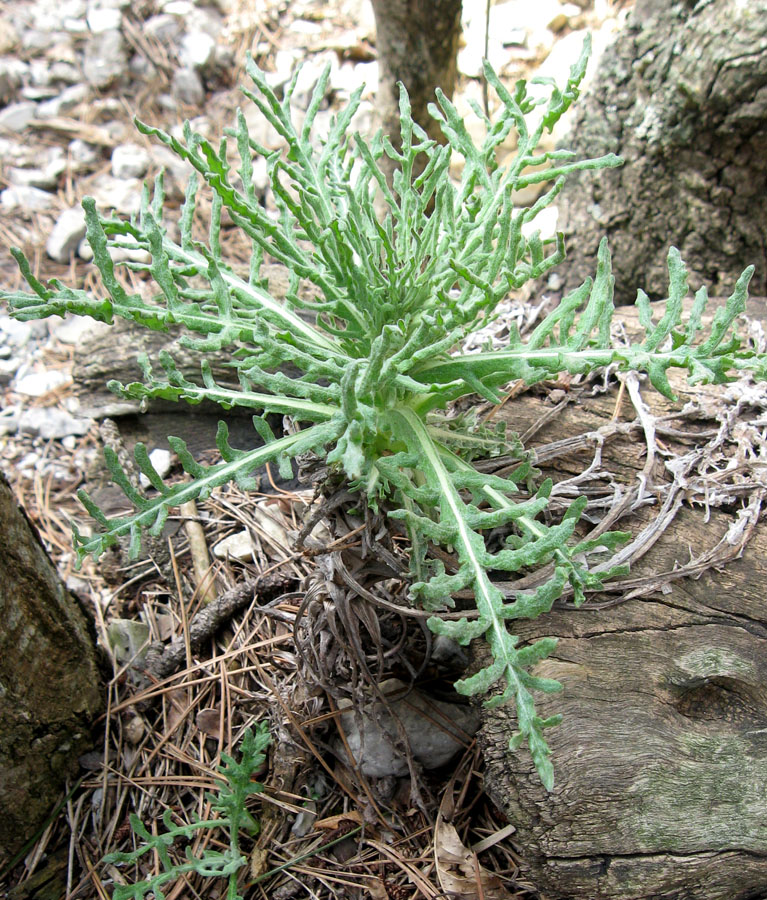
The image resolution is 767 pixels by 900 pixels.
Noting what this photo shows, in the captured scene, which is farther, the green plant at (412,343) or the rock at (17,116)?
the rock at (17,116)

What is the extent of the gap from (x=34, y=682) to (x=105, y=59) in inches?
151

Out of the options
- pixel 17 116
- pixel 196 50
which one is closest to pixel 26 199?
pixel 17 116

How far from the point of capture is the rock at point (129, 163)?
365 cm

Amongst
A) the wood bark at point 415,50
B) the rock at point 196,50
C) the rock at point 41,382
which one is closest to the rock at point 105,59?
the rock at point 196,50

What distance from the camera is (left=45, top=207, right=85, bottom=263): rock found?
128 inches

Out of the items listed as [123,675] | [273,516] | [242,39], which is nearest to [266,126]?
[242,39]

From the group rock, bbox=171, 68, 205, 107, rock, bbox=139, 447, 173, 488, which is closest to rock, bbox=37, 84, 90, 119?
rock, bbox=171, 68, 205, 107

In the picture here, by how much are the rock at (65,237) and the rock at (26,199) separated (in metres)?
0.24

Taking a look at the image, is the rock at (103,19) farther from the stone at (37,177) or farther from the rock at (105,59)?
the stone at (37,177)

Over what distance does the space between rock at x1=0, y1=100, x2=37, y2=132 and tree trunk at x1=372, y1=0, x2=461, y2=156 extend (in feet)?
7.20

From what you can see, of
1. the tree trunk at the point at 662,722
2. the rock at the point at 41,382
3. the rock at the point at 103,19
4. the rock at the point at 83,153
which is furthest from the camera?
the rock at the point at 103,19

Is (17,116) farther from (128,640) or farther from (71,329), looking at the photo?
(128,640)

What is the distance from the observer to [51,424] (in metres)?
2.67

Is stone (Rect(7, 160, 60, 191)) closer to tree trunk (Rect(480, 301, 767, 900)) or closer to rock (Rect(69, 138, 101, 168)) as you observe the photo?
rock (Rect(69, 138, 101, 168))
